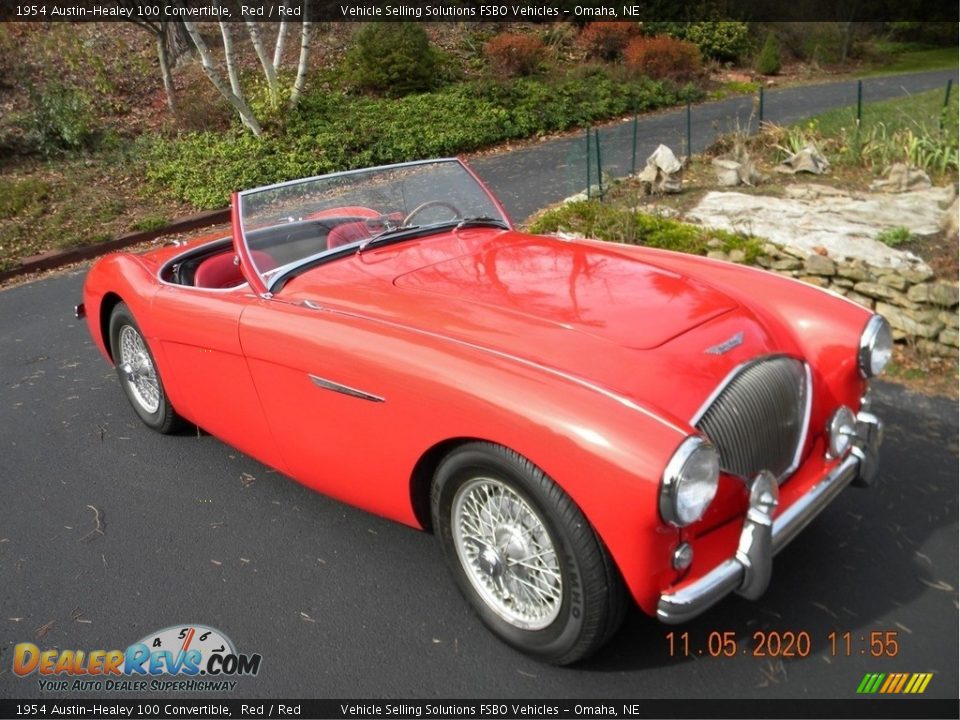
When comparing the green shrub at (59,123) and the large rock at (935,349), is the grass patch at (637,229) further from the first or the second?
the green shrub at (59,123)

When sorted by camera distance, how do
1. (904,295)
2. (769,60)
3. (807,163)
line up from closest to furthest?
(904,295) → (807,163) → (769,60)

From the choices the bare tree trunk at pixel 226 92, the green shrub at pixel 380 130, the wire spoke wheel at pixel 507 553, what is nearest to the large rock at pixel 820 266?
the wire spoke wheel at pixel 507 553

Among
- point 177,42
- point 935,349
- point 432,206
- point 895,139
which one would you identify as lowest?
point 935,349

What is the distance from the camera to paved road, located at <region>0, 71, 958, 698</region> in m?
2.39

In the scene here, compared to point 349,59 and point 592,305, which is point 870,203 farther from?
point 349,59

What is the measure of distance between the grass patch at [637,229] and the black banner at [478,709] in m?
3.82

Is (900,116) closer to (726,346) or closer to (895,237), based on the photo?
(895,237)

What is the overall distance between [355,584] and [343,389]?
80 centimetres

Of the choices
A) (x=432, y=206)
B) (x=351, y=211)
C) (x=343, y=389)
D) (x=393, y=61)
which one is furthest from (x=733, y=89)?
(x=343, y=389)

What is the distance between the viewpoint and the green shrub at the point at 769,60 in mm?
22156

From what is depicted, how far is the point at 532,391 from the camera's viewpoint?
220 centimetres

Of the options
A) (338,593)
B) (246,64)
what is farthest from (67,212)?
(338,593)

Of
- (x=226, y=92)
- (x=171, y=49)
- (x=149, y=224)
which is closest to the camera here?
(x=149, y=224)
